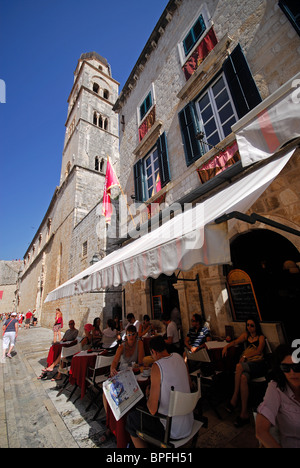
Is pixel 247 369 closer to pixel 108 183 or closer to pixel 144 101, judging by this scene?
pixel 108 183

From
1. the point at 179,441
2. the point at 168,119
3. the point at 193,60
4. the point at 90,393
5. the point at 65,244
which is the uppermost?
the point at 193,60

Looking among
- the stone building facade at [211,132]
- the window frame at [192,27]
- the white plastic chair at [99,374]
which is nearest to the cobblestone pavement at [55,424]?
the white plastic chair at [99,374]

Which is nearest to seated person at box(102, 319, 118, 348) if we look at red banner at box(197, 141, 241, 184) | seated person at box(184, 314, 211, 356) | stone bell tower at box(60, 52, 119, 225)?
seated person at box(184, 314, 211, 356)

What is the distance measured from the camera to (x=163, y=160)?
642 cm

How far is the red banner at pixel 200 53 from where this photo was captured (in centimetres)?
532

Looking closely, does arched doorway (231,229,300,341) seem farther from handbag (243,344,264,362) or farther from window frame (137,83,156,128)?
window frame (137,83,156,128)

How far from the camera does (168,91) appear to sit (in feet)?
22.7

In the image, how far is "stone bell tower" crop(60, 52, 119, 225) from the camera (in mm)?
16219

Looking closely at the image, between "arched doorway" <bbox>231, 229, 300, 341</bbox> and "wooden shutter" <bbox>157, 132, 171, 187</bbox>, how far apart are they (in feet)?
10.0

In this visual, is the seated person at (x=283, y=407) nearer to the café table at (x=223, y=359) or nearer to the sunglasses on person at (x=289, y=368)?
the sunglasses on person at (x=289, y=368)

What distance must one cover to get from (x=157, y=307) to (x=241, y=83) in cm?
644

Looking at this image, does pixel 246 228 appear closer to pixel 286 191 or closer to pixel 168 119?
pixel 286 191

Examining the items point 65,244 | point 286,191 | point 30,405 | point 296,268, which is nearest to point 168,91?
point 286,191
